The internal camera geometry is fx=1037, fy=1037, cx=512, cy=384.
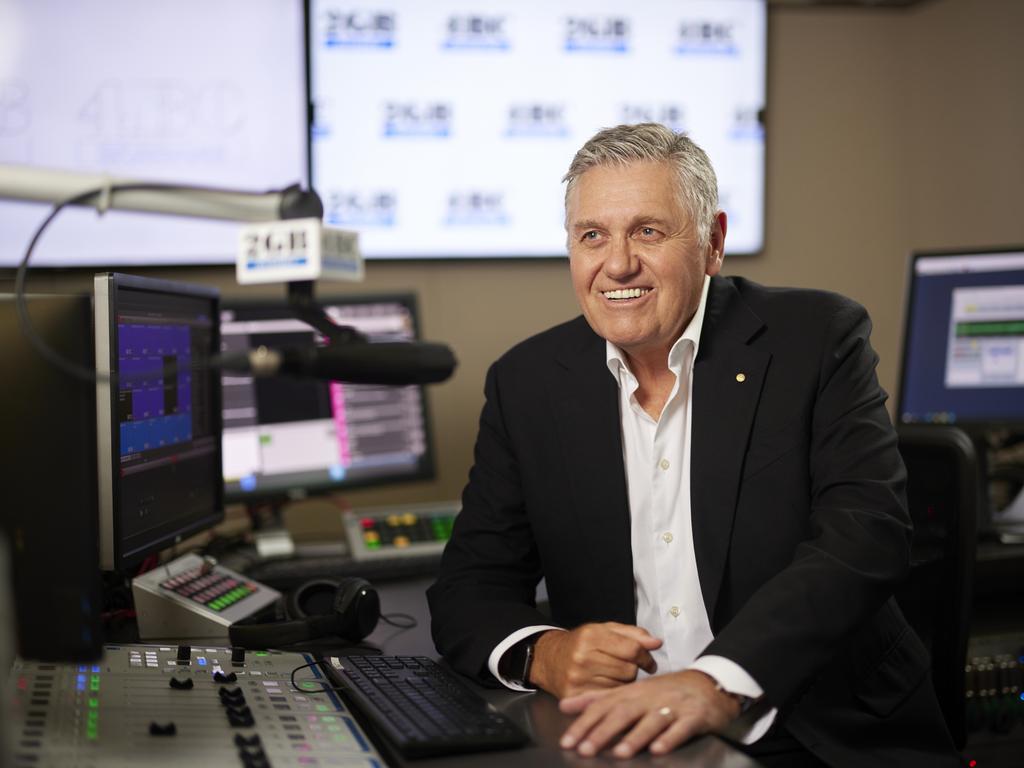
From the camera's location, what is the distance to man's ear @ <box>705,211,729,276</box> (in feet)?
5.68

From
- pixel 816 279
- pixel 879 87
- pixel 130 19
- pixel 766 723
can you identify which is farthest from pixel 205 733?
pixel 879 87

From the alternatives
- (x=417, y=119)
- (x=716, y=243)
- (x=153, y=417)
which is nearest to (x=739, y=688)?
(x=716, y=243)

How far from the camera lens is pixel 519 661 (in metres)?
1.38

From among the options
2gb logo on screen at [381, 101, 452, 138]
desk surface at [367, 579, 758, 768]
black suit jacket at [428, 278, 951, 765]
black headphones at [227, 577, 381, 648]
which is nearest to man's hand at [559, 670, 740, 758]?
desk surface at [367, 579, 758, 768]

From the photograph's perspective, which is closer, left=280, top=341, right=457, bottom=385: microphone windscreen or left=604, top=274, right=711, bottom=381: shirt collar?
left=280, top=341, right=457, bottom=385: microphone windscreen

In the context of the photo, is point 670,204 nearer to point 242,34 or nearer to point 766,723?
point 766,723

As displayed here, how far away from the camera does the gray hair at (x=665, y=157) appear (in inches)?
63.4

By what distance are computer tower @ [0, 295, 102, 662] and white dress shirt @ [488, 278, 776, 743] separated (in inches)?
36.6

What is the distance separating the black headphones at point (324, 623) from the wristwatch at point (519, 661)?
0.29m

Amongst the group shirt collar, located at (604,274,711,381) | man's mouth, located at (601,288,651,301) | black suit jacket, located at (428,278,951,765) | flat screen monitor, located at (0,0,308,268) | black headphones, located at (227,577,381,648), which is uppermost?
flat screen monitor, located at (0,0,308,268)

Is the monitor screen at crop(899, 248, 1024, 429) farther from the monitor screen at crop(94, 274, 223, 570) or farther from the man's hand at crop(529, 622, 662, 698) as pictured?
the monitor screen at crop(94, 274, 223, 570)

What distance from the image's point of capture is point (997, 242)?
10.2 feet

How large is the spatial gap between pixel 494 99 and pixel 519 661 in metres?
1.79

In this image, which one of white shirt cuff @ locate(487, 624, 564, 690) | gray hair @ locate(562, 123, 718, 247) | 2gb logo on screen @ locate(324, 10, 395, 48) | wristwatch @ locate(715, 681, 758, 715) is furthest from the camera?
2gb logo on screen @ locate(324, 10, 395, 48)
